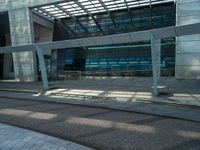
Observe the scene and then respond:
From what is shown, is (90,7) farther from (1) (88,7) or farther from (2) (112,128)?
(2) (112,128)

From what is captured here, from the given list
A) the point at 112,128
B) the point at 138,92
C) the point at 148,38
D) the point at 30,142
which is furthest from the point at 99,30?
the point at 30,142

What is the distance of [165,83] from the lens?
17.6m

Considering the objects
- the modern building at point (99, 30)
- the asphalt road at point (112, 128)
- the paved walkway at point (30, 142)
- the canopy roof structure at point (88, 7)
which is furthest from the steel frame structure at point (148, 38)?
the canopy roof structure at point (88, 7)

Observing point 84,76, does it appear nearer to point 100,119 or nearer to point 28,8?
point 28,8

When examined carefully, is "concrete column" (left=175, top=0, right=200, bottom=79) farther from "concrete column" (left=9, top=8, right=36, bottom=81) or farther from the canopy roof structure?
"concrete column" (left=9, top=8, right=36, bottom=81)

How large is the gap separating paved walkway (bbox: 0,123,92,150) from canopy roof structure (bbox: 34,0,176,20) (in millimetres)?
22901

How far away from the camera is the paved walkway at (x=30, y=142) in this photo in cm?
490

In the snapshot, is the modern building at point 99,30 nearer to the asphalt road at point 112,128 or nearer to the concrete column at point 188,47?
the concrete column at point 188,47

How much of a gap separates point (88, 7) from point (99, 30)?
608 cm

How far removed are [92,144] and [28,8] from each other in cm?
2557

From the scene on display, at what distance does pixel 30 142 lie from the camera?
17.1 feet

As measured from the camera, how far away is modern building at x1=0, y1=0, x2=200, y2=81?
19.3 meters

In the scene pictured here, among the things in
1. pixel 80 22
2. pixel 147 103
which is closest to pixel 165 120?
pixel 147 103

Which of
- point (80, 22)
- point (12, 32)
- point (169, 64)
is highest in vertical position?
point (80, 22)
